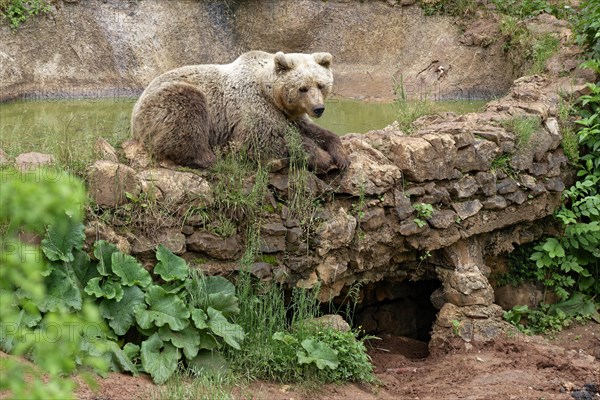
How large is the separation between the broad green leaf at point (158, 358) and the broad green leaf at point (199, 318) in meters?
0.23

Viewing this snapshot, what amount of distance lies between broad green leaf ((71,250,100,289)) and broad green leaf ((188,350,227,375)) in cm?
94

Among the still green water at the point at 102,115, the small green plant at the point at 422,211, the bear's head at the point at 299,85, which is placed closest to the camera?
the bear's head at the point at 299,85

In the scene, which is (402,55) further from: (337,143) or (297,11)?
(337,143)

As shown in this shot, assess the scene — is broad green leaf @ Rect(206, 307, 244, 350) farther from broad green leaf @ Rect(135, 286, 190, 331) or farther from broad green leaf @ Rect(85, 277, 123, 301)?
broad green leaf @ Rect(85, 277, 123, 301)

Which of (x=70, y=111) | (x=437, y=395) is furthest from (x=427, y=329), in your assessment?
(x=70, y=111)

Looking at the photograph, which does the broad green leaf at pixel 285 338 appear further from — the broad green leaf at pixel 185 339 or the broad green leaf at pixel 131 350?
the broad green leaf at pixel 131 350

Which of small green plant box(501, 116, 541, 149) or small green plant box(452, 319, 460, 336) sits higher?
small green plant box(501, 116, 541, 149)

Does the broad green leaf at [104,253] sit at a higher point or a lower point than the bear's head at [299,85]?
lower

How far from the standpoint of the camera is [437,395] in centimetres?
648

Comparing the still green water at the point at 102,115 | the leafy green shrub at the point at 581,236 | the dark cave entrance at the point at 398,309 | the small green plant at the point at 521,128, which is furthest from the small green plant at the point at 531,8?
the dark cave entrance at the point at 398,309

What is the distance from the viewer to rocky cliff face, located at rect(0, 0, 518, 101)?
48.7 feet

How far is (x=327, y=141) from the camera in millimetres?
7355

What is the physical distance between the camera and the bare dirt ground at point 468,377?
19.0 ft

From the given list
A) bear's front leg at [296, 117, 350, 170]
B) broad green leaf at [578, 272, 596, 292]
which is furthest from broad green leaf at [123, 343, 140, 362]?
broad green leaf at [578, 272, 596, 292]
